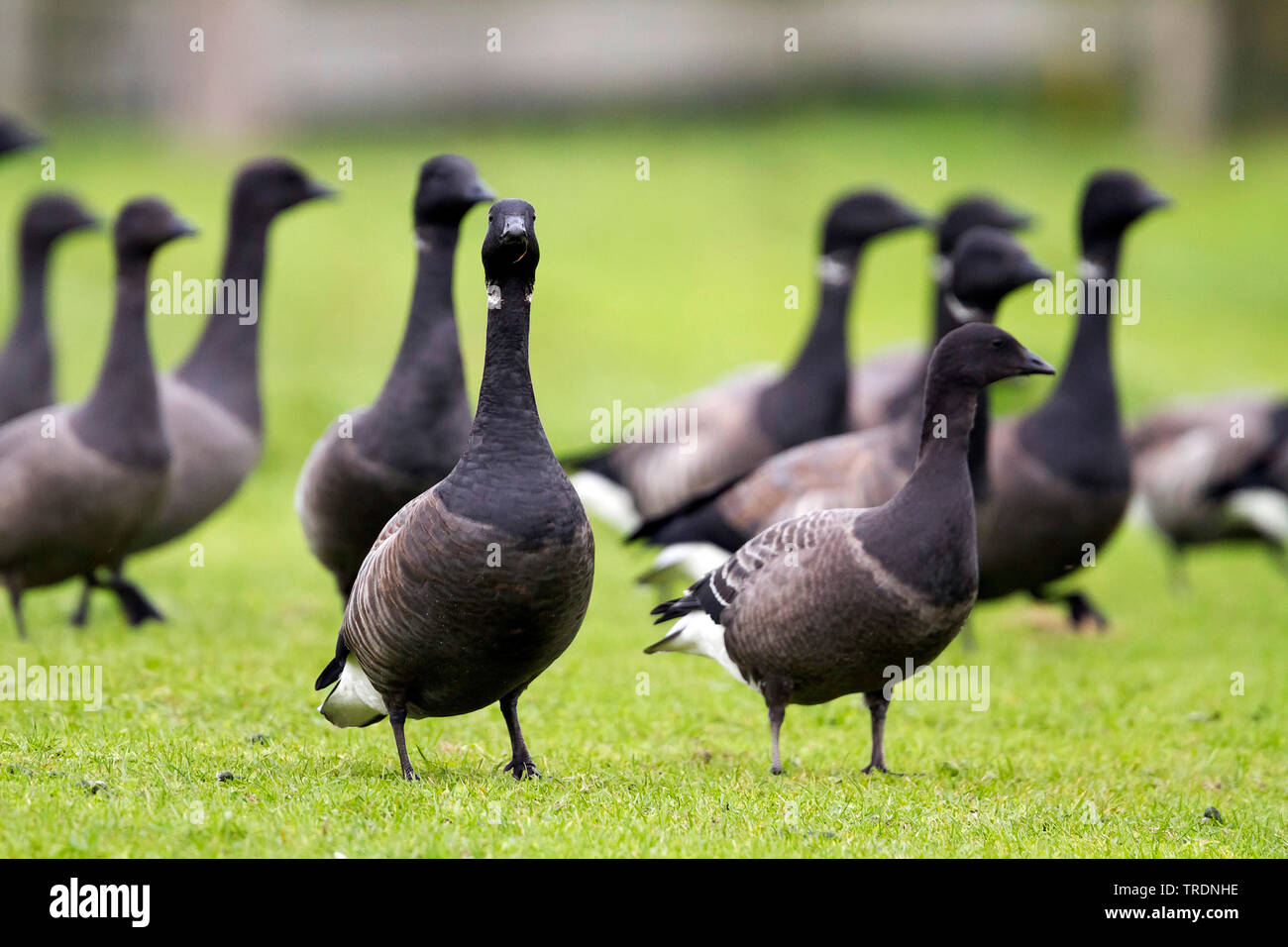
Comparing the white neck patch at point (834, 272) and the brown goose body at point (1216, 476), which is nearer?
the white neck patch at point (834, 272)

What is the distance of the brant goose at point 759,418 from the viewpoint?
→ 1230 cm

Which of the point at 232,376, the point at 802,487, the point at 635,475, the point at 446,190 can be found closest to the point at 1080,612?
the point at 802,487

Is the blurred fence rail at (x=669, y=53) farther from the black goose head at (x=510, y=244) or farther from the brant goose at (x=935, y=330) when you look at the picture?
the black goose head at (x=510, y=244)

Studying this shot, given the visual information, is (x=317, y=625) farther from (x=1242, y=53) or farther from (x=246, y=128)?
(x=1242, y=53)

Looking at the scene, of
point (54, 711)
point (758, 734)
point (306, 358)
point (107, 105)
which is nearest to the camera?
point (54, 711)

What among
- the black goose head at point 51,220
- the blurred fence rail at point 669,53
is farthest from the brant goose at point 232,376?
the blurred fence rail at point 669,53

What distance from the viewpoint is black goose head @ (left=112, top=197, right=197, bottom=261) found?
10.6 m

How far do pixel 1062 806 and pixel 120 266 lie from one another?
715cm

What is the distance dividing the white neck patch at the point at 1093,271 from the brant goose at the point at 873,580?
4341 millimetres

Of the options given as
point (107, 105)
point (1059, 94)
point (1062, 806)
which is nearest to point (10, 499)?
point (1062, 806)

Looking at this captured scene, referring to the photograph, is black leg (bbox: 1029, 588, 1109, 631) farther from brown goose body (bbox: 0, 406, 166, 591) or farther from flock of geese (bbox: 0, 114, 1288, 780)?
brown goose body (bbox: 0, 406, 166, 591)

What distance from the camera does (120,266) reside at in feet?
35.0

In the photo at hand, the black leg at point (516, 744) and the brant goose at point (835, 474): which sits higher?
the brant goose at point (835, 474)
